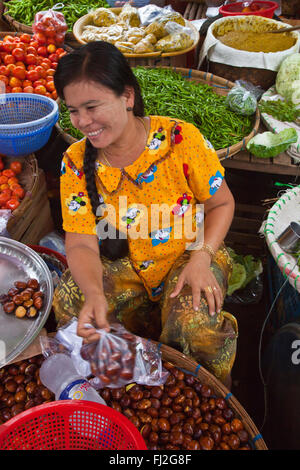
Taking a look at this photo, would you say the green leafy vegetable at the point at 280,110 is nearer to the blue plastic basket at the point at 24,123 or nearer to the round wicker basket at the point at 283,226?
the round wicker basket at the point at 283,226

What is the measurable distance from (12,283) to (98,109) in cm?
99

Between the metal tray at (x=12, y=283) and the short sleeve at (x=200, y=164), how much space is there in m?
0.84

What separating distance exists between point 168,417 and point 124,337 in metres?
0.37

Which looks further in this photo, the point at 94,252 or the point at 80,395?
the point at 94,252

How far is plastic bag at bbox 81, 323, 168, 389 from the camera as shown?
1.43m

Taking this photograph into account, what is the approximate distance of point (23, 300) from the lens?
174 centimetres

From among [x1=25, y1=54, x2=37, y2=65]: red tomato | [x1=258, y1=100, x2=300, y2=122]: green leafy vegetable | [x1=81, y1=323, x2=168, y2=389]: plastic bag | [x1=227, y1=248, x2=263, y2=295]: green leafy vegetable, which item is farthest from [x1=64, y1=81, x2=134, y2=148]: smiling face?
[x1=25, y1=54, x2=37, y2=65]: red tomato

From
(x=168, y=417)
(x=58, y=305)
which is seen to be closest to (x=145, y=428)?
(x=168, y=417)

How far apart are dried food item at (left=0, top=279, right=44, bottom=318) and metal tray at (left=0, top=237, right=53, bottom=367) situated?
26 mm

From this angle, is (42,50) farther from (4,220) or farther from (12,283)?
(12,283)

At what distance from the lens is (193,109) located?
2.55m

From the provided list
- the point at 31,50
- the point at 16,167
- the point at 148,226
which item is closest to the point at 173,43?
the point at 31,50

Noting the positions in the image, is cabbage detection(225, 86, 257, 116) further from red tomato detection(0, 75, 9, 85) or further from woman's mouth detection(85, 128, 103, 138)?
red tomato detection(0, 75, 9, 85)
